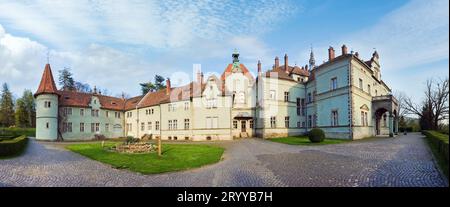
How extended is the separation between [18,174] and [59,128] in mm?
29191

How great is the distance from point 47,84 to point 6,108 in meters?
30.5

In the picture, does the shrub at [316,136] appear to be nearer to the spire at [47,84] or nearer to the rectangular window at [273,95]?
the rectangular window at [273,95]

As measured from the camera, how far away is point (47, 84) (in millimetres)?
33188

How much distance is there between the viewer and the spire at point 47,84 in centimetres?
3269

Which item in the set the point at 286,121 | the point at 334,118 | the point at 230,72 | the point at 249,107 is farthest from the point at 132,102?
the point at 334,118

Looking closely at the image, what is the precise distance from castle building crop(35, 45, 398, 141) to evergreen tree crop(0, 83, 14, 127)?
89.8ft

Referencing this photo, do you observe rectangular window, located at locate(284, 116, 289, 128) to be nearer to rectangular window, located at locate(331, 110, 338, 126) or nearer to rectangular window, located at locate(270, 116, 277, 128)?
rectangular window, located at locate(270, 116, 277, 128)

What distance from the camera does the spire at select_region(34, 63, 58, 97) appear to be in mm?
32691

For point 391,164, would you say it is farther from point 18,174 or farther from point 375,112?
point 375,112

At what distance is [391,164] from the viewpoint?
385 inches

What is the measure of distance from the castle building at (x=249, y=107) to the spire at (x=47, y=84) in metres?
0.12

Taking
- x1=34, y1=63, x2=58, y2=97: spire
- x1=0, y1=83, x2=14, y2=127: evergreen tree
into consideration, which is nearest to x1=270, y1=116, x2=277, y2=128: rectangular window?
x1=34, y1=63, x2=58, y2=97: spire

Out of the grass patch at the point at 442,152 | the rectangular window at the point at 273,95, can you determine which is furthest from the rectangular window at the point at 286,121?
the grass patch at the point at 442,152

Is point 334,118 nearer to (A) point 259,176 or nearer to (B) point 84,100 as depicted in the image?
(A) point 259,176
